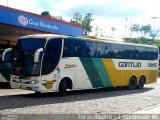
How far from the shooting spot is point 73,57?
19797 mm

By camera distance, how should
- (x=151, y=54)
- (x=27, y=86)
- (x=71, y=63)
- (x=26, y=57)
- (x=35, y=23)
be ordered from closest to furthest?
1. (x=27, y=86)
2. (x=26, y=57)
3. (x=71, y=63)
4. (x=151, y=54)
5. (x=35, y=23)

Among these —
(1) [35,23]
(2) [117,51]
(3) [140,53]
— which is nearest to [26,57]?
(2) [117,51]

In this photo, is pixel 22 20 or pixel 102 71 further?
pixel 22 20

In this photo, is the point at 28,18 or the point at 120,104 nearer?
the point at 120,104

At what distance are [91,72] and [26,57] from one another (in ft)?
15.0

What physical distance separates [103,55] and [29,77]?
583 centimetres

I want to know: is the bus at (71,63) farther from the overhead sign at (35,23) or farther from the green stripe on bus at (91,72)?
the overhead sign at (35,23)

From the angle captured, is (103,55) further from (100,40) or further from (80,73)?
(80,73)

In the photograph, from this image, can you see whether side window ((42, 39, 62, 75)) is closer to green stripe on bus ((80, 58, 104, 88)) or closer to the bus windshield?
the bus windshield

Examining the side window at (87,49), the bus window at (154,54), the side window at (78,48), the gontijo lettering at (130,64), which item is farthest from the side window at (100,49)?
the bus window at (154,54)

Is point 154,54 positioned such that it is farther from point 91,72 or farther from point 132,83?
point 91,72

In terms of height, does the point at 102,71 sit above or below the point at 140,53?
below

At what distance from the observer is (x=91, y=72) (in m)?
21.4

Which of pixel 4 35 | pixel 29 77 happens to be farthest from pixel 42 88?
pixel 4 35
